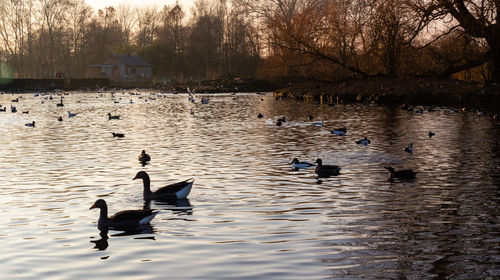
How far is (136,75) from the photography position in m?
140

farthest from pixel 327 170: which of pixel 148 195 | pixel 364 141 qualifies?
pixel 364 141

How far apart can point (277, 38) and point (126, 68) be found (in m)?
73.1

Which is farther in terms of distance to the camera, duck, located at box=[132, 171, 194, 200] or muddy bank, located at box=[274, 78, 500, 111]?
muddy bank, located at box=[274, 78, 500, 111]

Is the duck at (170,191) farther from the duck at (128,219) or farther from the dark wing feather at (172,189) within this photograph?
the duck at (128,219)

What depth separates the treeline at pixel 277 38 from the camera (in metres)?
53.3

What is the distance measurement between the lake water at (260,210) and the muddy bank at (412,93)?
20.0 meters

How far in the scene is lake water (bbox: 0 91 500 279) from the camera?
440 inches

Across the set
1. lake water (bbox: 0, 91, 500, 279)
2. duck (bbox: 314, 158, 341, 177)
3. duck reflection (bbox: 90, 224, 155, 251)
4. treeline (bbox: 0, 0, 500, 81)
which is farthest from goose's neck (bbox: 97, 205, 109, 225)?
treeline (bbox: 0, 0, 500, 81)

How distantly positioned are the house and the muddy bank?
239ft

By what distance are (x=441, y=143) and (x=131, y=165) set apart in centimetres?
1546

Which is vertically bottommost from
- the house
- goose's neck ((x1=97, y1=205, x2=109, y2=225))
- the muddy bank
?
goose's neck ((x1=97, y1=205, x2=109, y2=225))

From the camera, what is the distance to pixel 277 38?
245 ft

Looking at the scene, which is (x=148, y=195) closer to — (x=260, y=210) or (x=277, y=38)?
(x=260, y=210)

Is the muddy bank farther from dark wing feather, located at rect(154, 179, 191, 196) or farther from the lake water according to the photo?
dark wing feather, located at rect(154, 179, 191, 196)
